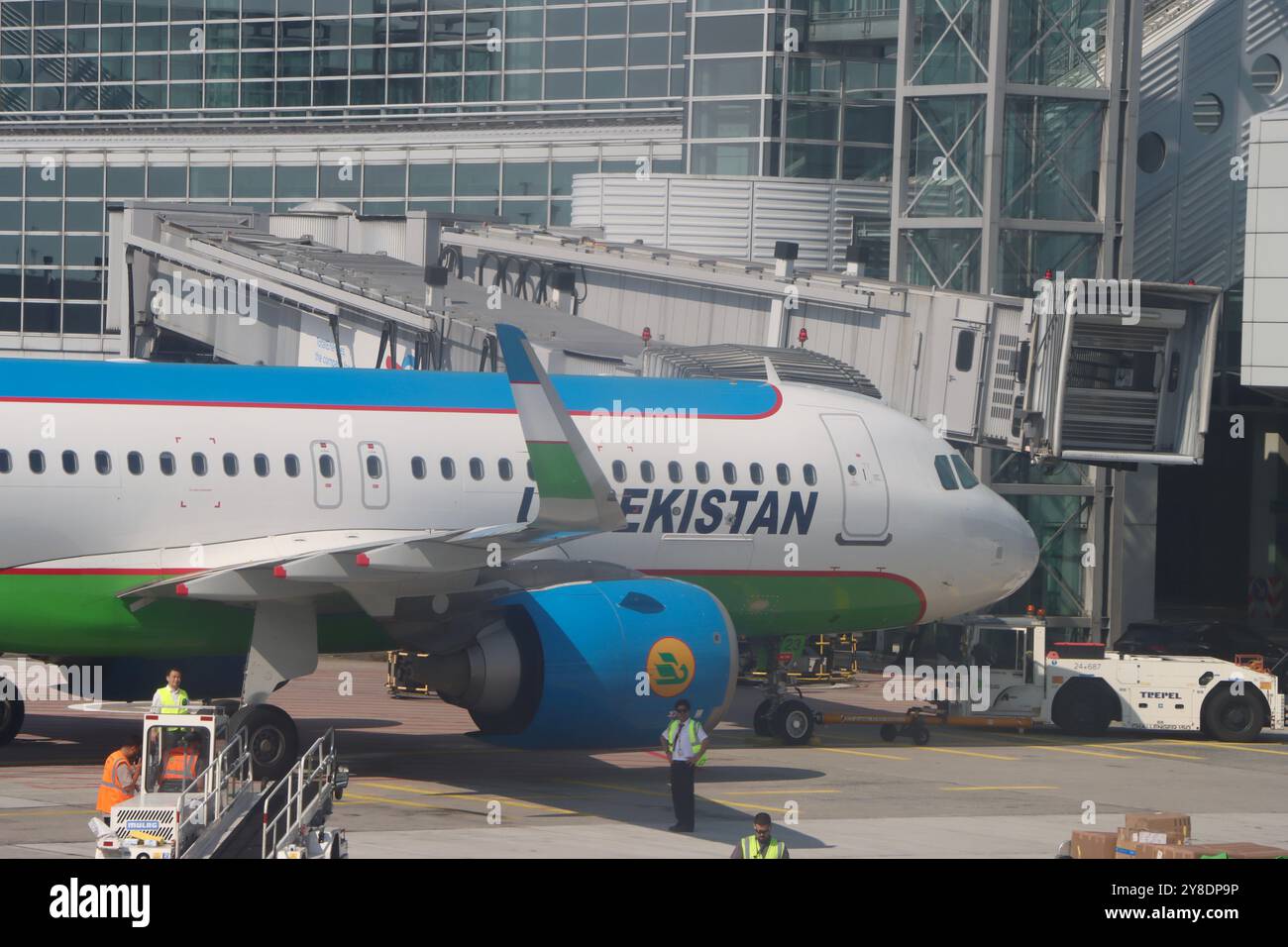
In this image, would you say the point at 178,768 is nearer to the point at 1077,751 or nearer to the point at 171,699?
the point at 171,699

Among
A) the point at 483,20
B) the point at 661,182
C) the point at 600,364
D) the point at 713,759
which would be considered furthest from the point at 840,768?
the point at 483,20

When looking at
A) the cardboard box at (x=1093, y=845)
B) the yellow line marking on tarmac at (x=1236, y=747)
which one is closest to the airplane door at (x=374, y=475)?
the cardboard box at (x=1093, y=845)

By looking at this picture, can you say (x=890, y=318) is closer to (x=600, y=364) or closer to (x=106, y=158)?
(x=600, y=364)

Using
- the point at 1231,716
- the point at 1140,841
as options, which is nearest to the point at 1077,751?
the point at 1231,716

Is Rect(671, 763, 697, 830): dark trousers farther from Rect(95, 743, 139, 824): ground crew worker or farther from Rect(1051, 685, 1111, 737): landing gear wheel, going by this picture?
Rect(1051, 685, 1111, 737): landing gear wheel

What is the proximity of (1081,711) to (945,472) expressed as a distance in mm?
5558

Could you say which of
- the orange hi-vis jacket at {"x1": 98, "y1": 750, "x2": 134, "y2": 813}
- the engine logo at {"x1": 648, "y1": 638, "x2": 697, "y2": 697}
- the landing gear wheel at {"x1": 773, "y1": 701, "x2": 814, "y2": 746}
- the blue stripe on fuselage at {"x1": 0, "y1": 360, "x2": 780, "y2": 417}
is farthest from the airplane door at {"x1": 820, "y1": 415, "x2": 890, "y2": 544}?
the orange hi-vis jacket at {"x1": 98, "y1": 750, "x2": 134, "y2": 813}

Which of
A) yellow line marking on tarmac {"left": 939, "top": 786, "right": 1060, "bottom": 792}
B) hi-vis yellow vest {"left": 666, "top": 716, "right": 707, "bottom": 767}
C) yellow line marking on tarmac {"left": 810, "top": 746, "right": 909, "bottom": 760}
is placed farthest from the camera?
yellow line marking on tarmac {"left": 810, "top": 746, "right": 909, "bottom": 760}

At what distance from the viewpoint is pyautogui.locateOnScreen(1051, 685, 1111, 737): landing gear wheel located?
30.9m

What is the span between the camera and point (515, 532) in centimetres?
1978

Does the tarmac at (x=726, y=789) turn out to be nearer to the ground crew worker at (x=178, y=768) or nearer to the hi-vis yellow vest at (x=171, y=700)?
the ground crew worker at (x=178, y=768)

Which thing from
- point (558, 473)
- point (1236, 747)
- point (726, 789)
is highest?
point (558, 473)

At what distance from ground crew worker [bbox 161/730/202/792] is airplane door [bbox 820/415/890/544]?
38.0 ft

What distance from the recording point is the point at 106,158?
224 feet
